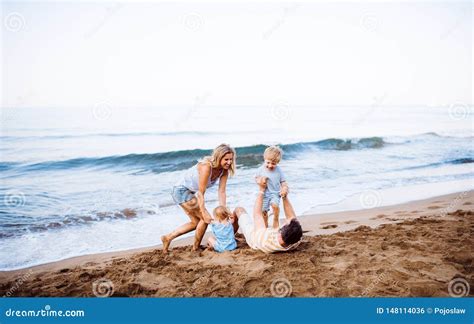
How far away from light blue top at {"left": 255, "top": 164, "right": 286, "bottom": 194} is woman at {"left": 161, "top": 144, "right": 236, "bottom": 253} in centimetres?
31

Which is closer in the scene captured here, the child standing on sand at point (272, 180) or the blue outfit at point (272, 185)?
the child standing on sand at point (272, 180)

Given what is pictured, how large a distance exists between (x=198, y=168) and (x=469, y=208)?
10.8 ft

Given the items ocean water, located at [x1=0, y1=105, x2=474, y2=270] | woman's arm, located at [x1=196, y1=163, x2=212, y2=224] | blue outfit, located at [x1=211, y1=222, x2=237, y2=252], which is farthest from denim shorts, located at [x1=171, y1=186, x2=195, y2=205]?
ocean water, located at [x1=0, y1=105, x2=474, y2=270]

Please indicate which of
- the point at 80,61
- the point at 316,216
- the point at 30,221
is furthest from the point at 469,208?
the point at 80,61

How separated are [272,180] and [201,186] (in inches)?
26.8

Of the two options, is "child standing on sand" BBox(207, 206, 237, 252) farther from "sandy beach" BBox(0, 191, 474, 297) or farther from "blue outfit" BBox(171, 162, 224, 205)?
"blue outfit" BBox(171, 162, 224, 205)

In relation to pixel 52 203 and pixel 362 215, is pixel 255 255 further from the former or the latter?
pixel 52 203

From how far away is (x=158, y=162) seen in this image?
26.9 feet

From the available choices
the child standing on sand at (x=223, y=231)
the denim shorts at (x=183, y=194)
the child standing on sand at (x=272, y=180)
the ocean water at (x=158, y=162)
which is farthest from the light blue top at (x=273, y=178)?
the ocean water at (x=158, y=162)

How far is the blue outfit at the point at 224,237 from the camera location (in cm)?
354

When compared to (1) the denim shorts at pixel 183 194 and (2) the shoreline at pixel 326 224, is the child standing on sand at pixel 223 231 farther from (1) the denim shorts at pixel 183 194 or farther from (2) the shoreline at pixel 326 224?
(2) the shoreline at pixel 326 224

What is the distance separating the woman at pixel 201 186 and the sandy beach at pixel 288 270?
0.20 metres

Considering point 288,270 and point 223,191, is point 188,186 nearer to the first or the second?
point 223,191

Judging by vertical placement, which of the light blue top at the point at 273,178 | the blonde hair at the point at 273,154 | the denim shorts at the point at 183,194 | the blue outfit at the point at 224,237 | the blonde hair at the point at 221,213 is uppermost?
the blonde hair at the point at 273,154
